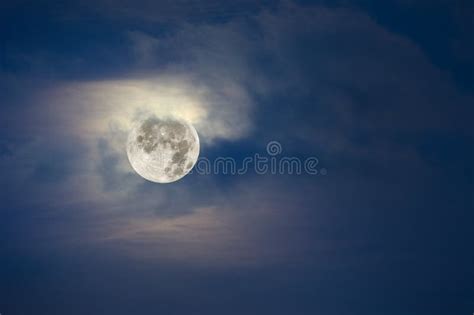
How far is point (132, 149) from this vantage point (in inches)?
2527

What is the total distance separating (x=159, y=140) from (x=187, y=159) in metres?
3.21

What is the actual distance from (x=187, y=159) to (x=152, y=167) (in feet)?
9.99

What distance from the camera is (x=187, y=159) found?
64375 mm

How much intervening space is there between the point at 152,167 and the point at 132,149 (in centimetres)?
240

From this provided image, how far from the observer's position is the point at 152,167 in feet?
208

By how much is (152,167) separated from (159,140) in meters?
2.50

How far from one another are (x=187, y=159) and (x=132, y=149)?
468 cm

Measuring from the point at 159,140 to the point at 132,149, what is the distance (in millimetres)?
2989

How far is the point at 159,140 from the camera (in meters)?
62.6
